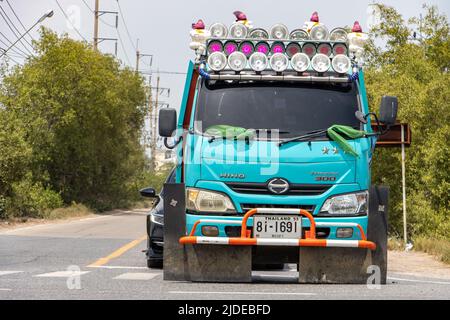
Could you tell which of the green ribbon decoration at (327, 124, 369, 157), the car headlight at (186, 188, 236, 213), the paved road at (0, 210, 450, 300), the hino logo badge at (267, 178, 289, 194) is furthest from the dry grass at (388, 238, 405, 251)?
the car headlight at (186, 188, 236, 213)

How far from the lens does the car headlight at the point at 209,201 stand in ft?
33.3

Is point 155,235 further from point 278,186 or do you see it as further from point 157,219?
point 278,186

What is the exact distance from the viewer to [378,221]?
34.1ft

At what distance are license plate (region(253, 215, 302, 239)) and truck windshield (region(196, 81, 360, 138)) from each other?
3.48ft

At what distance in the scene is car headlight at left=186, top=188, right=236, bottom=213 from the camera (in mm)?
10164

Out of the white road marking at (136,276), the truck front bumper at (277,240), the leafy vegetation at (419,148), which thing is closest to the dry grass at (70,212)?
the leafy vegetation at (419,148)

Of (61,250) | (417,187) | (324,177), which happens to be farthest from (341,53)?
(417,187)

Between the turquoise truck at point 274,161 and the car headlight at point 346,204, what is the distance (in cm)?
1

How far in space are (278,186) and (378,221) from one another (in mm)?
1262

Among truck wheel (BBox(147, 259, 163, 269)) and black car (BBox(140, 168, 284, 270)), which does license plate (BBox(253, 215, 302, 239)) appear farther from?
truck wheel (BBox(147, 259, 163, 269))

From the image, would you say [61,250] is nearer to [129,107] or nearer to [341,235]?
[341,235]

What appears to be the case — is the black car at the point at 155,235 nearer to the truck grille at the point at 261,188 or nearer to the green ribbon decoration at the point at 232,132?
the green ribbon decoration at the point at 232,132

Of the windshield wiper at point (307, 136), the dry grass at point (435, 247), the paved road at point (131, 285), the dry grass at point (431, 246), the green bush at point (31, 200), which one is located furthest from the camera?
the green bush at point (31, 200)

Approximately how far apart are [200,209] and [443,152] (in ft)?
47.0
